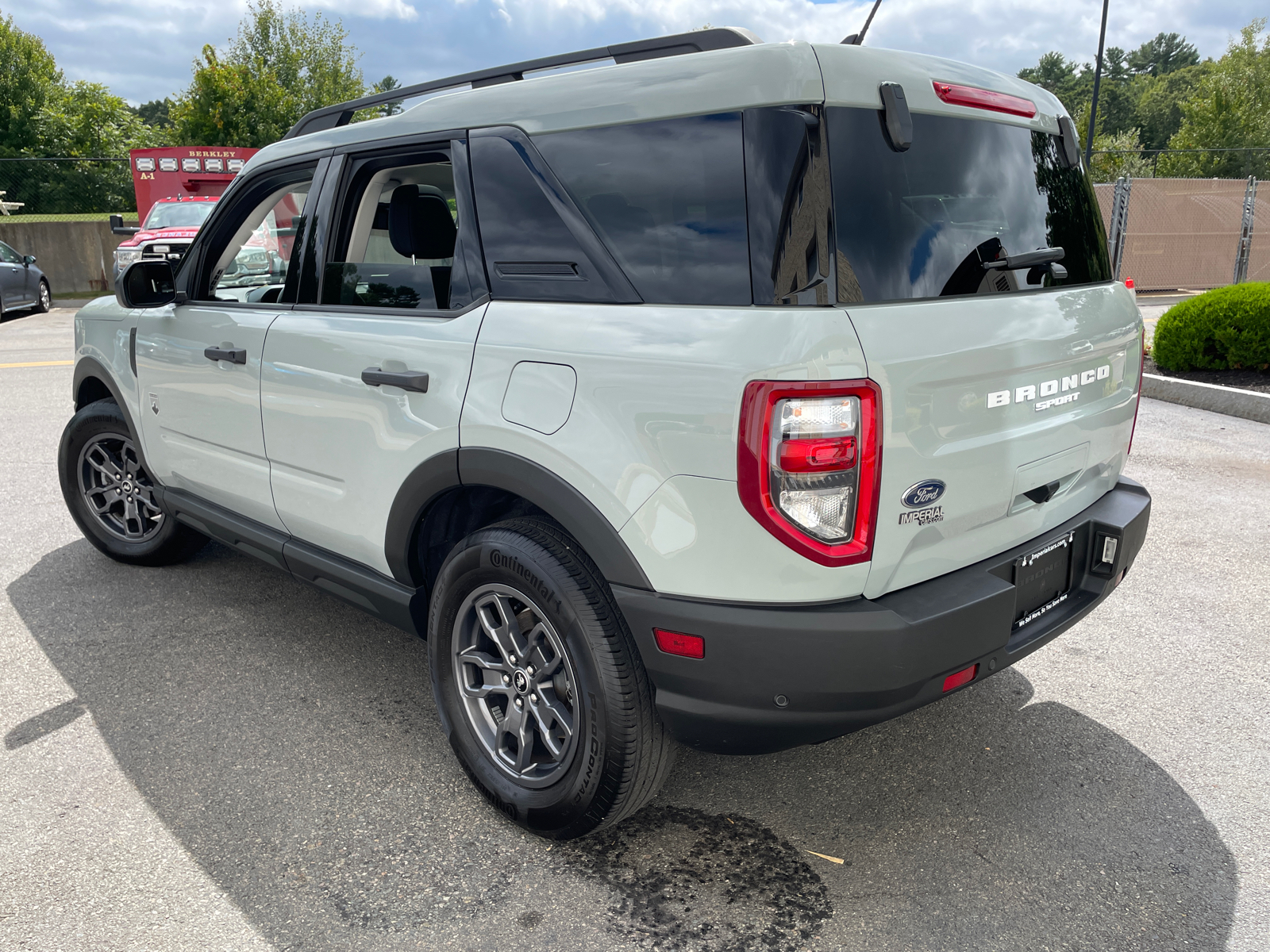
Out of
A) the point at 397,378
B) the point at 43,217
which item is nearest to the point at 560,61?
the point at 397,378

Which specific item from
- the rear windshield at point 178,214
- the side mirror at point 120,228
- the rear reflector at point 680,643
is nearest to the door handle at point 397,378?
the rear reflector at point 680,643

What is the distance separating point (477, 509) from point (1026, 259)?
1637mm

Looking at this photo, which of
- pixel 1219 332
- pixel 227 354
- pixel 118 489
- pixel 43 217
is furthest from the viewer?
pixel 43 217

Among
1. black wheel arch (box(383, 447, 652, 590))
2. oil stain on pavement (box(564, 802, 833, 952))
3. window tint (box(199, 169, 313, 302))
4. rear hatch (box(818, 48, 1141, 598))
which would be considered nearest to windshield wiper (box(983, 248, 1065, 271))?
rear hatch (box(818, 48, 1141, 598))

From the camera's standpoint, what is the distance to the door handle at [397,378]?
2584mm

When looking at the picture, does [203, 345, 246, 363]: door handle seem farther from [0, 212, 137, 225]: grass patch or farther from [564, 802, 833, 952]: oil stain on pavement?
[0, 212, 137, 225]: grass patch

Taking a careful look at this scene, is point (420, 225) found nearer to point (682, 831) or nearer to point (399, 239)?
point (399, 239)

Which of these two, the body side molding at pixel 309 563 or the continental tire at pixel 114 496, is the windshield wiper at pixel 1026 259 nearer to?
the body side molding at pixel 309 563

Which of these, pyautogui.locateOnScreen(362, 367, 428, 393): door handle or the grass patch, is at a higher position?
the grass patch

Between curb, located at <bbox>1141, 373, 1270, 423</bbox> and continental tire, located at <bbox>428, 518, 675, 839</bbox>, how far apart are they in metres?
6.84

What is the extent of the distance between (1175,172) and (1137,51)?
98762 mm

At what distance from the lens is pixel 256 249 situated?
375 centimetres

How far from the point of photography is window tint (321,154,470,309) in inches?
108

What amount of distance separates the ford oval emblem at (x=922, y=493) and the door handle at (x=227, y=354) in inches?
92.7
